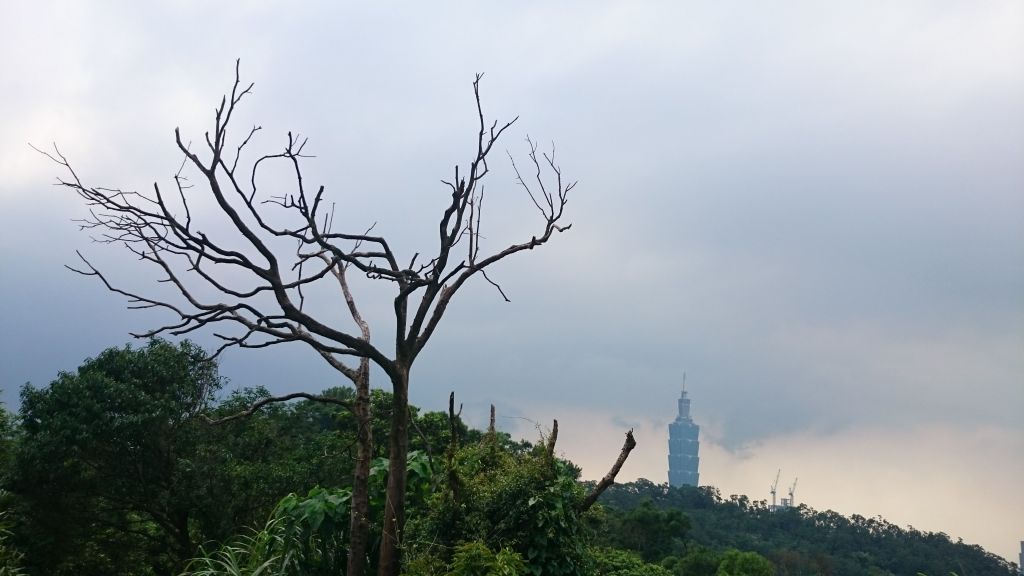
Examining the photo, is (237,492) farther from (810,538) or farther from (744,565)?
(810,538)

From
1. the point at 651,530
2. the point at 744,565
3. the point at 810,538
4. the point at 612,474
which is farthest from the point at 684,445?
the point at 612,474

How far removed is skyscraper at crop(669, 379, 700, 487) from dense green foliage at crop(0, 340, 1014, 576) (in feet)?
411

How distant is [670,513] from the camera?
26.5m

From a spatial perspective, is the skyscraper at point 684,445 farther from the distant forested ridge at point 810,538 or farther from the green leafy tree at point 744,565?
the green leafy tree at point 744,565

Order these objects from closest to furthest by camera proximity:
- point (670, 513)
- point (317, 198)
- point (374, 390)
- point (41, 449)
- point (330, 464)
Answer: point (317, 198) → point (41, 449) → point (330, 464) → point (374, 390) → point (670, 513)

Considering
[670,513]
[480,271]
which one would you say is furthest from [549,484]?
[670,513]

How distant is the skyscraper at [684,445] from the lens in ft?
470

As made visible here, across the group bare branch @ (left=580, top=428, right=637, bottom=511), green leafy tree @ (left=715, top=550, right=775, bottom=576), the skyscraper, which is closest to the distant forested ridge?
green leafy tree @ (left=715, top=550, right=775, bottom=576)

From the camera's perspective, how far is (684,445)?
5782 inches

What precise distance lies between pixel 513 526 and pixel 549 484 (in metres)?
0.37

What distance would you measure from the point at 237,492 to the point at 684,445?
138776 millimetres

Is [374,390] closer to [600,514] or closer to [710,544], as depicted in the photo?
[600,514]

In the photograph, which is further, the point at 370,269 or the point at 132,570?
the point at 132,570

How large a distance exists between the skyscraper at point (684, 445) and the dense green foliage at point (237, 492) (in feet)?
411
